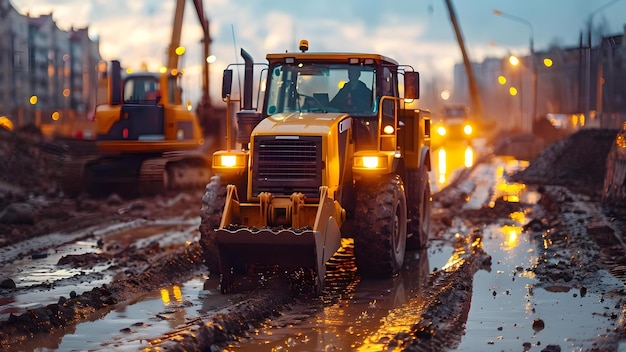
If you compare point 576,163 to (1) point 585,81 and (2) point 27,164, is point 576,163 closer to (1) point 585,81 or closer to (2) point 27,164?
(1) point 585,81

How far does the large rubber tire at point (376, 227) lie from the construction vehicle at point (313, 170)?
13 mm

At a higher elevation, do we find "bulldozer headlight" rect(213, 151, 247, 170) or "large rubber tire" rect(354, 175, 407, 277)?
"bulldozer headlight" rect(213, 151, 247, 170)

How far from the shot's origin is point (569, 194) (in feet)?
76.1

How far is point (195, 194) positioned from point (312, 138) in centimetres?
1489

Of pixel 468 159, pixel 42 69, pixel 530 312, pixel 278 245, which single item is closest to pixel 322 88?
pixel 278 245

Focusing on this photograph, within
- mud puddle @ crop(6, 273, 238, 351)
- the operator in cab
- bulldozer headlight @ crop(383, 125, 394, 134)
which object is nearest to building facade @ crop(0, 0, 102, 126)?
the operator in cab

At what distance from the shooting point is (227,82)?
12.8 meters

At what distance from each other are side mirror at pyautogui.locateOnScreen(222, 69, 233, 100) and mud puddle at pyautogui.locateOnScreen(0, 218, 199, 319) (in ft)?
9.27

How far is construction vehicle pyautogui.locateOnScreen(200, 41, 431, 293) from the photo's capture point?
445 inches

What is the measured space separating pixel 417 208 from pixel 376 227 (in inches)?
110

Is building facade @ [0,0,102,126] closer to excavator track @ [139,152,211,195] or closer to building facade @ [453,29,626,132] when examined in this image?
excavator track @ [139,152,211,195]

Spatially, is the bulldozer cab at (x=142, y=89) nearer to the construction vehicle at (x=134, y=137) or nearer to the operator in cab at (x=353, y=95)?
the construction vehicle at (x=134, y=137)

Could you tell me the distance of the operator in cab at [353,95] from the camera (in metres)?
13.2

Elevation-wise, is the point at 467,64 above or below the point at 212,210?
above
